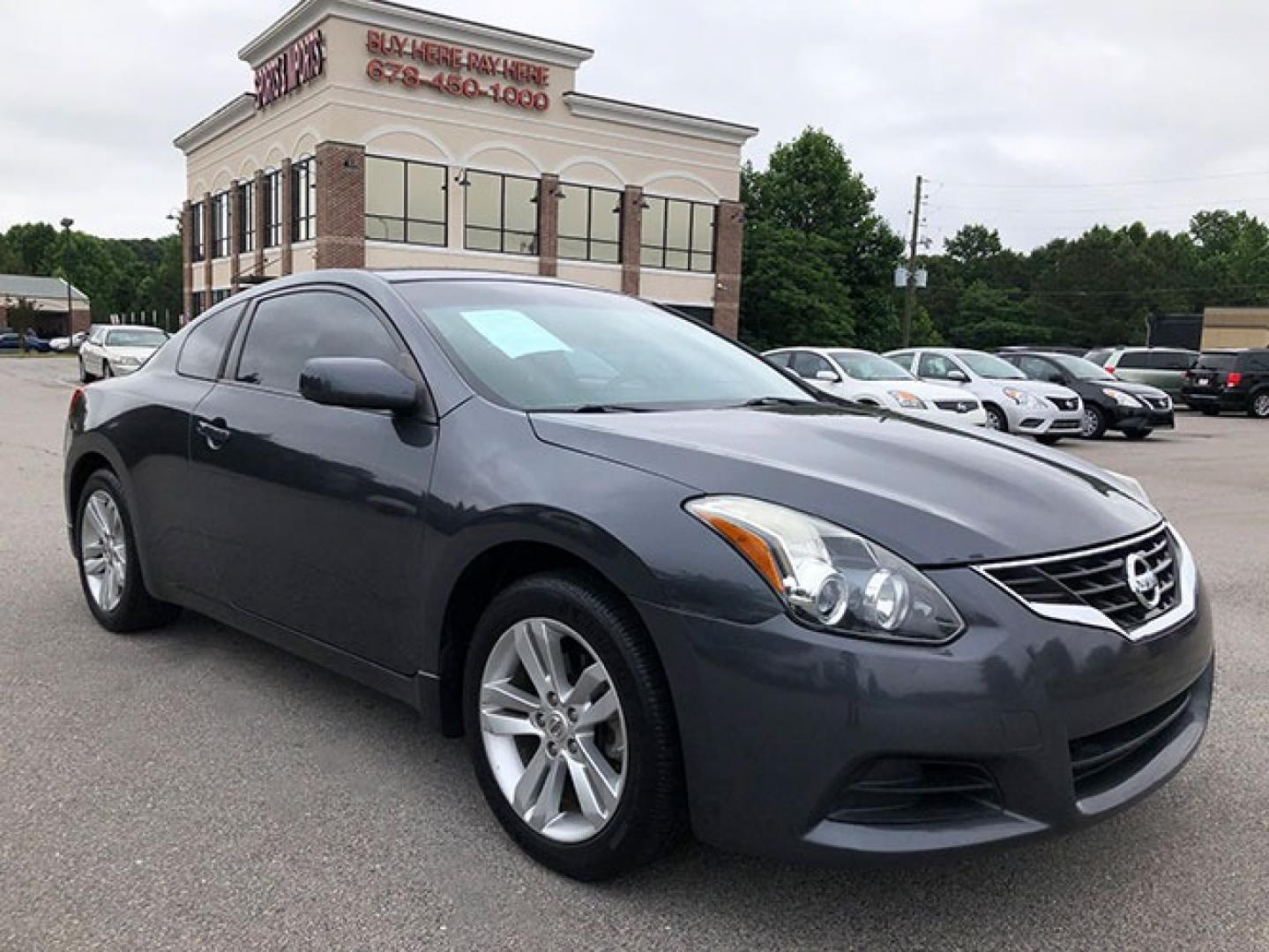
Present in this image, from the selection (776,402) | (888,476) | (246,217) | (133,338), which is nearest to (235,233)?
(246,217)

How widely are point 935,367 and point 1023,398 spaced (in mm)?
1723

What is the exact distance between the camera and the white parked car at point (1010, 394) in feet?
51.1

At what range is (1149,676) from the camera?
2361mm

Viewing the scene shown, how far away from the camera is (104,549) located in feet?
15.2

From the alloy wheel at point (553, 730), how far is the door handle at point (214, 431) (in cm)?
162

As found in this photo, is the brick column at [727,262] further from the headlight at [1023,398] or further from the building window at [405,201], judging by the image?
the headlight at [1023,398]

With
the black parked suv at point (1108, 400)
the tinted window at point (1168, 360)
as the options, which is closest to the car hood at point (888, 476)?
the black parked suv at point (1108, 400)

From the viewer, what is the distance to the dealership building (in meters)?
30.4

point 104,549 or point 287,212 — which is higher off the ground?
point 287,212

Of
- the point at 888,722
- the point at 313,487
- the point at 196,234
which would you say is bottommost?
the point at 888,722

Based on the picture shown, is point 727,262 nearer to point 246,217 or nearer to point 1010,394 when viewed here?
point 246,217

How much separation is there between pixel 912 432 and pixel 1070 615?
3.02 ft

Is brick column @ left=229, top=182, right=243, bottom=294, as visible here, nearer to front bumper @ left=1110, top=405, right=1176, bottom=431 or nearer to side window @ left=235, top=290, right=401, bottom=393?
front bumper @ left=1110, top=405, right=1176, bottom=431

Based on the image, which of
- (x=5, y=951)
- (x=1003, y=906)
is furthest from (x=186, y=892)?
(x=1003, y=906)
